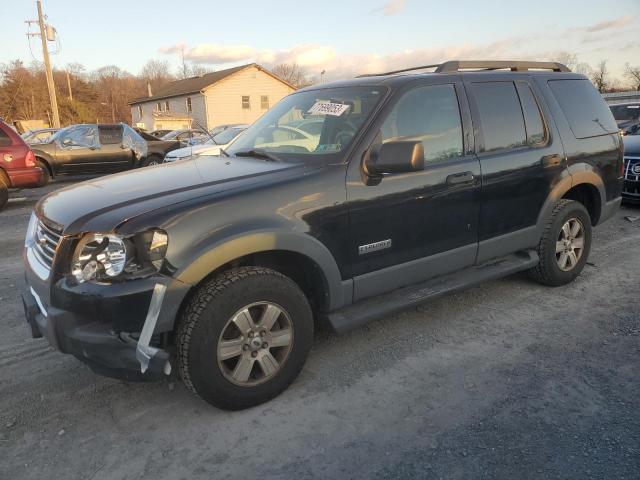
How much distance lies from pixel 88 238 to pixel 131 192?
1.54 ft

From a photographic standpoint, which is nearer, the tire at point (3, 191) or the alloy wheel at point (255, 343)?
the alloy wheel at point (255, 343)

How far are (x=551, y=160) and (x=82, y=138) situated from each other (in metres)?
12.1

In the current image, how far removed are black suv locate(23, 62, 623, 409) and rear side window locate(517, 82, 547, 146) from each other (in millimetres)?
17

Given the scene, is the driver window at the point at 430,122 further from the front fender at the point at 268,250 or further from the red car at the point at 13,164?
the red car at the point at 13,164

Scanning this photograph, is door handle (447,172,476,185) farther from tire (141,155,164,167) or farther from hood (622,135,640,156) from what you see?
tire (141,155,164,167)

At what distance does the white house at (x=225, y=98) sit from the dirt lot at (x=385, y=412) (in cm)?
4047

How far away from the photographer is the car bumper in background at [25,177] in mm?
9211

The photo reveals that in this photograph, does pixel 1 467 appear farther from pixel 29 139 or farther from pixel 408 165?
pixel 29 139

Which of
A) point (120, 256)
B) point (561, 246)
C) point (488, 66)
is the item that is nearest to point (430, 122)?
point (488, 66)

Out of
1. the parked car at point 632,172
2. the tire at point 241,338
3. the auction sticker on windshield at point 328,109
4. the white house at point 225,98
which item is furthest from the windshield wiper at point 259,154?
the white house at point 225,98

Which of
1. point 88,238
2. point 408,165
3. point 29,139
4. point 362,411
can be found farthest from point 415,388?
point 29,139

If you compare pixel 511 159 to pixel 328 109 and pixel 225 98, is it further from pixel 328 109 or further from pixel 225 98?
pixel 225 98

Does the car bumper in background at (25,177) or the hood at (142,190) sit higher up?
the hood at (142,190)

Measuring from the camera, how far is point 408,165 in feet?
9.73
